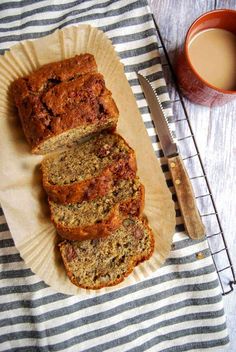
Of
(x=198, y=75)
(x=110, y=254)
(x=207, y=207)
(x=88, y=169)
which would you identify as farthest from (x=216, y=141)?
(x=110, y=254)

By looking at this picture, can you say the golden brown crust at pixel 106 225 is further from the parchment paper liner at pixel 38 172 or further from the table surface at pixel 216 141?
the table surface at pixel 216 141

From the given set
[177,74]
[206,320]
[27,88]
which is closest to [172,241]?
[206,320]

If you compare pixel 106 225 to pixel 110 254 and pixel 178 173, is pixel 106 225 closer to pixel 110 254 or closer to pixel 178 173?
pixel 110 254

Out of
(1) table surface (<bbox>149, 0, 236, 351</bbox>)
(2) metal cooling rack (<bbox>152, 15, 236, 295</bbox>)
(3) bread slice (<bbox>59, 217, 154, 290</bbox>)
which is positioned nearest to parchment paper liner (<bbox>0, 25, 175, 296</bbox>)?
(3) bread slice (<bbox>59, 217, 154, 290</bbox>)

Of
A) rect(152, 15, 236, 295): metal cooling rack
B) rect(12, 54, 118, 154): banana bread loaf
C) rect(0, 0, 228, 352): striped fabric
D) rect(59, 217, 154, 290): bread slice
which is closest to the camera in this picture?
rect(12, 54, 118, 154): banana bread loaf

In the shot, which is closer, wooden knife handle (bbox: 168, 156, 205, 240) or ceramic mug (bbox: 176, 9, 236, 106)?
ceramic mug (bbox: 176, 9, 236, 106)

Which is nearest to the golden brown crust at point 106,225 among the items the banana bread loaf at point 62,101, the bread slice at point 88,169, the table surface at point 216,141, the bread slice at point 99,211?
the bread slice at point 99,211

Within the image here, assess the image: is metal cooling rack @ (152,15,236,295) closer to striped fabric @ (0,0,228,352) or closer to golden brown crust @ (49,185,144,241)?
striped fabric @ (0,0,228,352)
